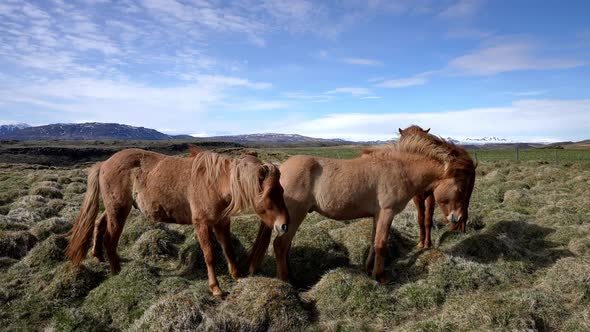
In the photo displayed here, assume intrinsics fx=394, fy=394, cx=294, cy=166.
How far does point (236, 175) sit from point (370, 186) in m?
2.13

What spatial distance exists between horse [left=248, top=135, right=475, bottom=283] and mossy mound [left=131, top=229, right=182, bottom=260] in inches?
74.9

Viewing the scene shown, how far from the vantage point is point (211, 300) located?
5000mm

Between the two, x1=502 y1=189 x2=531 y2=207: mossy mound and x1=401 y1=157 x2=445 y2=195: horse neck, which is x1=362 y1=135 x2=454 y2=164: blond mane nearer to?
x1=401 y1=157 x2=445 y2=195: horse neck

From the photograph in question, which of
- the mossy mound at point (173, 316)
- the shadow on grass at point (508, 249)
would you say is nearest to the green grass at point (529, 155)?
the shadow on grass at point (508, 249)

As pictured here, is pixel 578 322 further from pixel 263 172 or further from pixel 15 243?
pixel 15 243

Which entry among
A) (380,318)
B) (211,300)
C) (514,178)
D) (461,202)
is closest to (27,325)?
(211,300)

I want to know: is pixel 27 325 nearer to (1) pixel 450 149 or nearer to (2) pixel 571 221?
(1) pixel 450 149

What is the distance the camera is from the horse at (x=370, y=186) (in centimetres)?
606

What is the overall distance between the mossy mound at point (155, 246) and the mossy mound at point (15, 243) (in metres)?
1.96

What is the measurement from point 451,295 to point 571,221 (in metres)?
5.56

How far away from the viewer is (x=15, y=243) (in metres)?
7.13

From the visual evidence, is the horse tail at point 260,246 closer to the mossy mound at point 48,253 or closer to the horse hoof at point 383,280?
the horse hoof at point 383,280

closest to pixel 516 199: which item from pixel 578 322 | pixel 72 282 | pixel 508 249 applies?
pixel 508 249

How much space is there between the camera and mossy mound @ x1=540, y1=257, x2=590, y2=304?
16.9 feet
